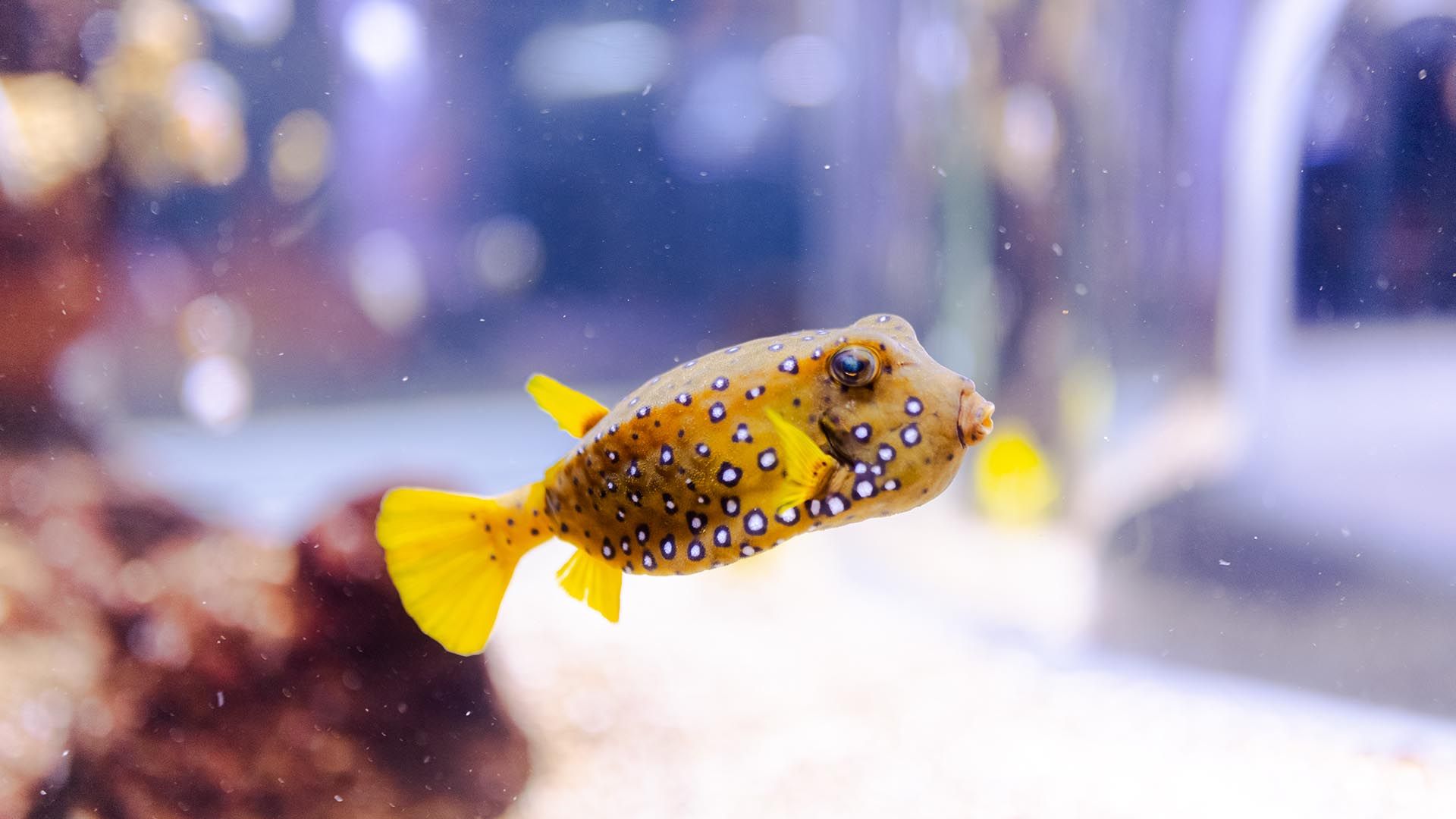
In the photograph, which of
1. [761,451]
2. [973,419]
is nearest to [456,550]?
[761,451]

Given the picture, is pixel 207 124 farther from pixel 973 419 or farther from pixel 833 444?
pixel 973 419

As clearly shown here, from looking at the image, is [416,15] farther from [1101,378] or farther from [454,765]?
[1101,378]

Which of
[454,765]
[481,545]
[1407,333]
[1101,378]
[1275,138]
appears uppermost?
[1275,138]

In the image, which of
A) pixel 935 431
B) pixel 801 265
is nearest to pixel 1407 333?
pixel 935 431

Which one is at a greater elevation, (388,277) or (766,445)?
(766,445)

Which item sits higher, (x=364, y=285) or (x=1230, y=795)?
(x=364, y=285)

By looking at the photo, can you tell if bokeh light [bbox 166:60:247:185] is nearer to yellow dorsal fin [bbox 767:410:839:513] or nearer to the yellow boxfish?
the yellow boxfish

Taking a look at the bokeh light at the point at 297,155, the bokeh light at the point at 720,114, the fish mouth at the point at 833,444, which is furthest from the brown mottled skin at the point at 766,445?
the bokeh light at the point at 297,155

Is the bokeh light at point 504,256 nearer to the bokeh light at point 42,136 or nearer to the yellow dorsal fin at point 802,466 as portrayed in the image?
the bokeh light at point 42,136
